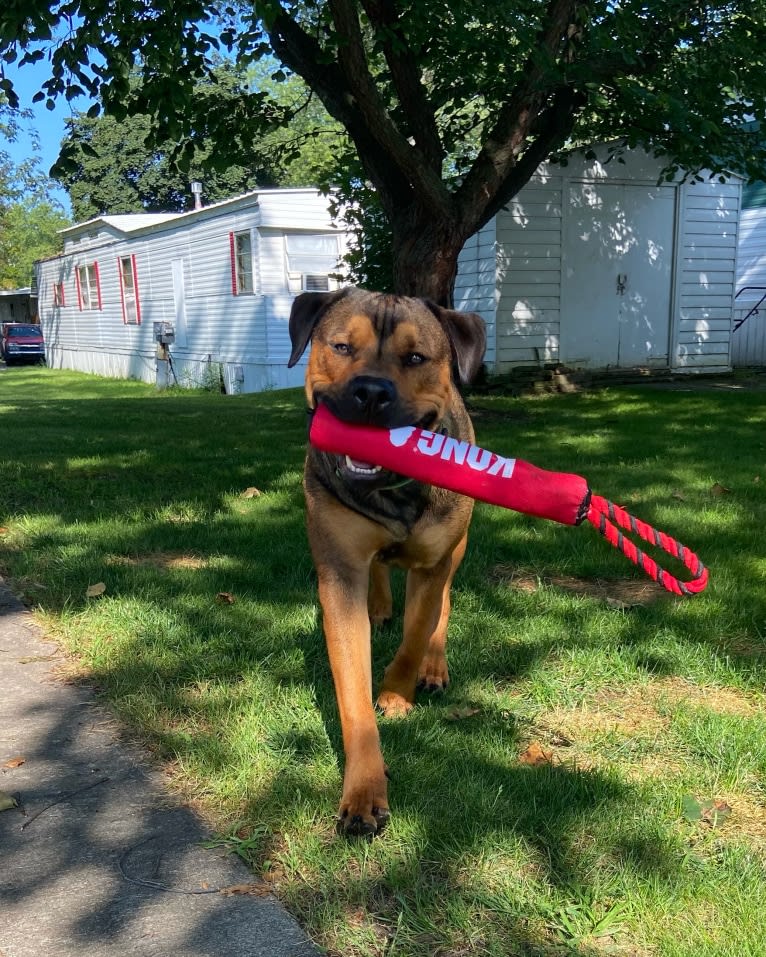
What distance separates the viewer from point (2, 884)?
7.27 feet

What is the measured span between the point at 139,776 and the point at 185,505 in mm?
3532

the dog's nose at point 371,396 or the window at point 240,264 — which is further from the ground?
the window at point 240,264

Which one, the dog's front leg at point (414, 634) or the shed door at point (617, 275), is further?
the shed door at point (617, 275)

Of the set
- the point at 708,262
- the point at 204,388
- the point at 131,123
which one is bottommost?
the point at 204,388

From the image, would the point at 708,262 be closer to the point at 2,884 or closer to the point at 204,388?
the point at 204,388

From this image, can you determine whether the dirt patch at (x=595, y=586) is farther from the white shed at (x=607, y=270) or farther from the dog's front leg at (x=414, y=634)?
the white shed at (x=607, y=270)

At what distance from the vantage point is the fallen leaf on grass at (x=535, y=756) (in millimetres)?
2770

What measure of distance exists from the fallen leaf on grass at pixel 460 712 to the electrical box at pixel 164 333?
2185 centimetres

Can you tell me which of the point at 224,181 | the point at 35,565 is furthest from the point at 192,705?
the point at 224,181

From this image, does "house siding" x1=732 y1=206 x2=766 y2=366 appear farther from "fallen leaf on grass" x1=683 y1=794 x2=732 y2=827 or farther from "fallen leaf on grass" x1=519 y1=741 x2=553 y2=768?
"fallen leaf on grass" x1=683 y1=794 x2=732 y2=827

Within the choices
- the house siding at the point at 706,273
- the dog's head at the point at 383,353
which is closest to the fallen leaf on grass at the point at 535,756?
the dog's head at the point at 383,353

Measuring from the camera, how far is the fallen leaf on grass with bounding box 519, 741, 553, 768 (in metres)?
2.77

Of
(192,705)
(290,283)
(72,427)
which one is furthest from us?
(290,283)

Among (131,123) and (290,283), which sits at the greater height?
(131,123)
